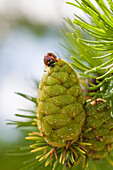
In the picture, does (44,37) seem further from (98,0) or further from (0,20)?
(98,0)

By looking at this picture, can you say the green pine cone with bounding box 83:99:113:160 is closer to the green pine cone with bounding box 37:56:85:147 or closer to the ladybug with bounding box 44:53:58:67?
the green pine cone with bounding box 37:56:85:147

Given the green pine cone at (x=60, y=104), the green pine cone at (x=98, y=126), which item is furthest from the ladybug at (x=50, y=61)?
the green pine cone at (x=98, y=126)

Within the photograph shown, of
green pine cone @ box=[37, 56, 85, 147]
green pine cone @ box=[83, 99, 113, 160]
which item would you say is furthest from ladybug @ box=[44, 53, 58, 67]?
green pine cone @ box=[83, 99, 113, 160]

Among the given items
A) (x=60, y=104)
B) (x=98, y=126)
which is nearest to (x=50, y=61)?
(x=60, y=104)

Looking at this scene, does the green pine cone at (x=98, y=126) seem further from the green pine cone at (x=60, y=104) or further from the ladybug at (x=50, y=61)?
the ladybug at (x=50, y=61)

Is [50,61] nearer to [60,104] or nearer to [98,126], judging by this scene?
[60,104]
